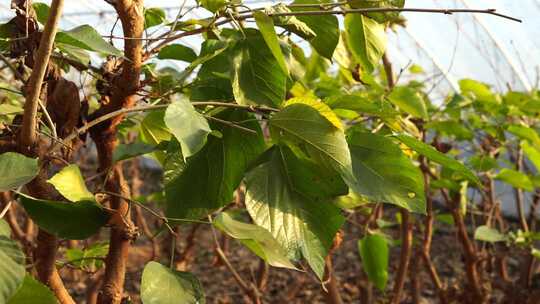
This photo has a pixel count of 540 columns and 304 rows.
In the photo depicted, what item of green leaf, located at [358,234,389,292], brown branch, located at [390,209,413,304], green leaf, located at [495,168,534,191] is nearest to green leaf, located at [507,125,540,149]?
green leaf, located at [495,168,534,191]

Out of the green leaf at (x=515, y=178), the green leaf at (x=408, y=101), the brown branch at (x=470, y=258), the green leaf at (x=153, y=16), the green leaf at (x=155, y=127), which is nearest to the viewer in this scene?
the green leaf at (x=155, y=127)

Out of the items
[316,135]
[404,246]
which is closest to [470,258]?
[404,246]

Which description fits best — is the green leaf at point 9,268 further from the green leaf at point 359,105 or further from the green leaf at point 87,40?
the green leaf at point 359,105

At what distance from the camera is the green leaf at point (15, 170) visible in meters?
0.52

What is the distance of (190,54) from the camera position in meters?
0.89

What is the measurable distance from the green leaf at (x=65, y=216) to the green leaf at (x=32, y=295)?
8cm

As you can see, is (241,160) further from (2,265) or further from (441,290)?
(441,290)

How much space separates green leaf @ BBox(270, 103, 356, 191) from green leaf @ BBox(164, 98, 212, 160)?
0.09 meters

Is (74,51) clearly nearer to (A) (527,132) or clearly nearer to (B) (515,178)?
(A) (527,132)

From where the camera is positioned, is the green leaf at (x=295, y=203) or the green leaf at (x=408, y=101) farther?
the green leaf at (x=408, y=101)

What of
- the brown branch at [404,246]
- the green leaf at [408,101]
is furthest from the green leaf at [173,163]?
the brown branch at [404,246]

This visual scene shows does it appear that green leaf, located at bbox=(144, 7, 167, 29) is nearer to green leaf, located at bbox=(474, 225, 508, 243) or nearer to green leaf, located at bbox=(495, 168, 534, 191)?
green leaf, located at bbox=(495, 168, 534, 191)

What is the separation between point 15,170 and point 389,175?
13.2 inches

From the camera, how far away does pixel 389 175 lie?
655mm
